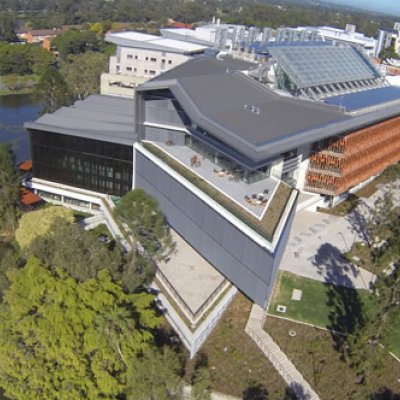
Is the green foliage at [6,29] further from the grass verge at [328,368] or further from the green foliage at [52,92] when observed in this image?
the grass verge at [328,368]

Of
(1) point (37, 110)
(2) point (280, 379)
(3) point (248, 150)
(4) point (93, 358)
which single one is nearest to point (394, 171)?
(3) point (248, 150)

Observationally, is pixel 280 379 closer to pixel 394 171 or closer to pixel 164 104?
pixel 164 104

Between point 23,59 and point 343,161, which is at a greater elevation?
point 343,161

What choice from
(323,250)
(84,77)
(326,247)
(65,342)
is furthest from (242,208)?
(84,77)

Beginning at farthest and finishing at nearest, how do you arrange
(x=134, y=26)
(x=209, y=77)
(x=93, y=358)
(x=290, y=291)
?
(x=134, y=26) < (x=209, y=77) < (x=290, y=291) < (x=93, y=358)

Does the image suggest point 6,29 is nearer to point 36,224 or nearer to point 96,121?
point 96,121

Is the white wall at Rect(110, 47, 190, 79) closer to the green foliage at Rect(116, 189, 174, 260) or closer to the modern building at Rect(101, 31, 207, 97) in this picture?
the modern building at Rect(101, 31, 207, 97)
